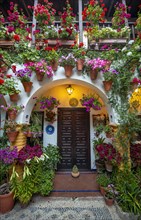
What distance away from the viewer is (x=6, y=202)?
2639 millimetres

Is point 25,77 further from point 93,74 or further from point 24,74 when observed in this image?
point 93,74

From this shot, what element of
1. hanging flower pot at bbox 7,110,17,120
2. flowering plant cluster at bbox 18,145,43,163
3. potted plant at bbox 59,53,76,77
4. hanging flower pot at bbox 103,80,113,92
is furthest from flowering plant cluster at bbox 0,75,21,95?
hanging flower pot at bbox 103,80,113,92

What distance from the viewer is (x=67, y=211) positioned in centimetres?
268

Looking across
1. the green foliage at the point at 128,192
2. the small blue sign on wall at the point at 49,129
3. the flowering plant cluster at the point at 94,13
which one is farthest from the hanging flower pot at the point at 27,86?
the green foliage at the point at 128,192

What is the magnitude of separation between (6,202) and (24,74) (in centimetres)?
297

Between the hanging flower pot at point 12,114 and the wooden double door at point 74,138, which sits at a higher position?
the hanging flower pot at point 12,114

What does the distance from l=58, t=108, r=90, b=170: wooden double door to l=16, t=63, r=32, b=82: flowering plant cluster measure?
1.87 metres

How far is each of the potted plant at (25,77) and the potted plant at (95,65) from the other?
1.55 m

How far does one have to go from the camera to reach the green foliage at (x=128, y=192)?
93.8 inches

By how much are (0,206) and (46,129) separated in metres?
2.41

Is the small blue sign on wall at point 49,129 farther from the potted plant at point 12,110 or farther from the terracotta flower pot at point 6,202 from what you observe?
the terracotta flower pot at point 6,202

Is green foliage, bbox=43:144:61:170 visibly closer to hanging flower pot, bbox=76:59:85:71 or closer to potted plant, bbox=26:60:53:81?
potted plant, bbox=26:60:53:81

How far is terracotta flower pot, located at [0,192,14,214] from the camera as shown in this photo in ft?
8.57

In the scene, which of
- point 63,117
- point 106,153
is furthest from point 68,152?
point 106,153
